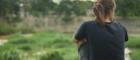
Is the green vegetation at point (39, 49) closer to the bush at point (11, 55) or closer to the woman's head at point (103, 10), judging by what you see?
the bush at point (11, 55)

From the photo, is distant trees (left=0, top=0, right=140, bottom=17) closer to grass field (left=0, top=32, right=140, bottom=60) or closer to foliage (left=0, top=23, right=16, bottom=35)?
foliage (left=0, top=23, right=16, bottom=35)

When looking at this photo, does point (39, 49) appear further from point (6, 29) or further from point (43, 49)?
point (6, 29)

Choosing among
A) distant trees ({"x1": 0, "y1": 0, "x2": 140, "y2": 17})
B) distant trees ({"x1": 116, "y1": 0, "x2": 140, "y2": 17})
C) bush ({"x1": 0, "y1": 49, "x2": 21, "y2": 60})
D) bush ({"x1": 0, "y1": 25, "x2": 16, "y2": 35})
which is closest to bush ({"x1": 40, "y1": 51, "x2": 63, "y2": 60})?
bush ({"x1": 0, "y1": 49, "x2": 21, "y2": 60})

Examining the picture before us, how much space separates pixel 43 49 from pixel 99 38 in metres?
6.63

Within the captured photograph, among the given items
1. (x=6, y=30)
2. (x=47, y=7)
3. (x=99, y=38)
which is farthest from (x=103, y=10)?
(x=47, y=7)

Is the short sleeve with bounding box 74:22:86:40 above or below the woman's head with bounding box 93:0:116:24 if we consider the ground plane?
below

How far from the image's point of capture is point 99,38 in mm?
3152

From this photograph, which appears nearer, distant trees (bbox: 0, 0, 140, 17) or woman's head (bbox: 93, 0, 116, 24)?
woman's head (bbox: 93, 0, 116, 24)

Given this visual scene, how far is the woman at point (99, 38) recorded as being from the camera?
3.14 metres

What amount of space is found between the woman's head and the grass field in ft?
15.4

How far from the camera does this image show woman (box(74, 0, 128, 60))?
10.3ft

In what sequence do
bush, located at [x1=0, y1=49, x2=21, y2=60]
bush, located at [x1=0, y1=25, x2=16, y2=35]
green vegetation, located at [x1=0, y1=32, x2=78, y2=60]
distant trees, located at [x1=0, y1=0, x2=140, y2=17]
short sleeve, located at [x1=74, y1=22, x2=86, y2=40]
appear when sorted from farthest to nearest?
distant trees, located at [x1=0, y1=0, x2=140, y2=17] < bush, located at [x1=0, y1=25, x2=16, y2=35] < green vegetation, located at [x1=0, y1=32, x2=78, y2=60] < bush, located at [x1=0, y1=49, x2=21, y2=60] < short sleeve, located at [x1=74, y1=22, x2=86, y2=40]

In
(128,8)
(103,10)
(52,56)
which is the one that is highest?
(103,10)

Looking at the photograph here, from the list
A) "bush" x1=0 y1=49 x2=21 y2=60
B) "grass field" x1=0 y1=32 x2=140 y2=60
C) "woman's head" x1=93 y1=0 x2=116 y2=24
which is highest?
"woman's head" x1=93 y1=0 x2=116 y2=24
